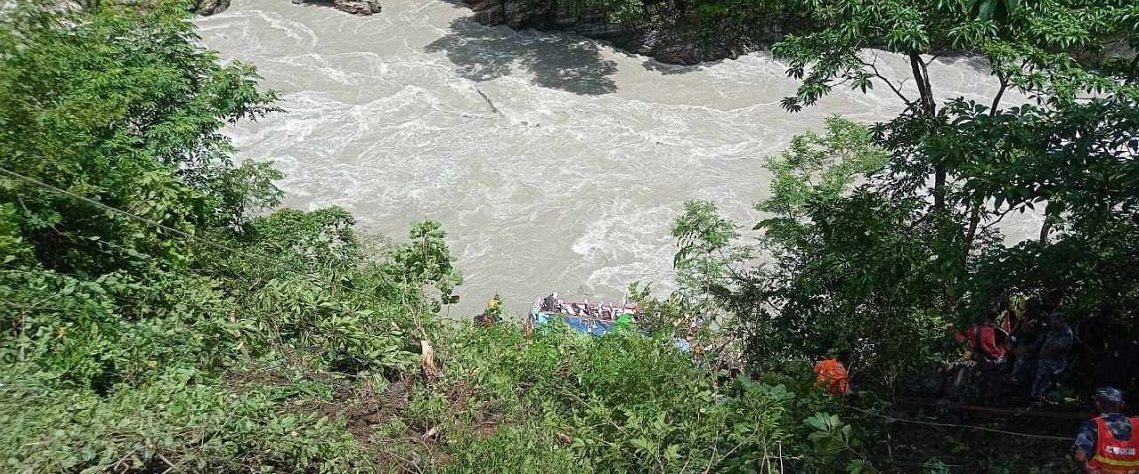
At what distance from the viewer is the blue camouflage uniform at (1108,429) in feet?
15.4

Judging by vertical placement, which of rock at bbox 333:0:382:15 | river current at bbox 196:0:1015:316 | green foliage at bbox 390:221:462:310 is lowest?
river current at bbox 196:0:1015:316

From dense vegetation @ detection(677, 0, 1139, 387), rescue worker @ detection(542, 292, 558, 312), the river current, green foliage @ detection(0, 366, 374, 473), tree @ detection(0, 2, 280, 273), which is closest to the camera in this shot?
green foliage @ detection(0, 366, 374, 473)

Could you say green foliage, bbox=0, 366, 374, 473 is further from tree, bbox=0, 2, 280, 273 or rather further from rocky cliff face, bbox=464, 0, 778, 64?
rocky cliff face, bbox=464, 0, 778, 64

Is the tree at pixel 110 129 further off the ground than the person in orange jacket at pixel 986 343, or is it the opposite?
the tree at pixel 110 129

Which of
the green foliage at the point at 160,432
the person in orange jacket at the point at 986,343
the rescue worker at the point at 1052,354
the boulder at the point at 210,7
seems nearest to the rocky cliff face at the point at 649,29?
the boulder at the point at 210,7

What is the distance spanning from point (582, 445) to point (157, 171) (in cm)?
413

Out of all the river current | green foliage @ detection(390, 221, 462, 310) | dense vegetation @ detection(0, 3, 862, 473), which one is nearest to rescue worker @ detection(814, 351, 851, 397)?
dense vegetation @ detection(0, 3, 862, 473)

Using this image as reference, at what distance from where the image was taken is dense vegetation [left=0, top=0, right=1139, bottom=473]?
14.8 ft

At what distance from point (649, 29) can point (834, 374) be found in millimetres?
17347

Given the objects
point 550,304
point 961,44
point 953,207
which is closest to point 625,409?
point 953,207

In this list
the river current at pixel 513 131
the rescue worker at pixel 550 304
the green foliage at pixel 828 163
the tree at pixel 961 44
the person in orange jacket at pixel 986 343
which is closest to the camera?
the tree at pixel 961 44

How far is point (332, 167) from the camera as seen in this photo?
54.2 ft

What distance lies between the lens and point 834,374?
6.29 meters

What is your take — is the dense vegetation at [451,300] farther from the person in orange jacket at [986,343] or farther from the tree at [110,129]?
the person in orange jacket at [986,343]
